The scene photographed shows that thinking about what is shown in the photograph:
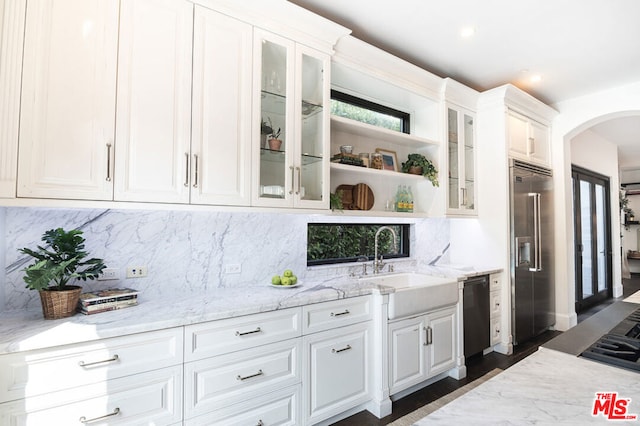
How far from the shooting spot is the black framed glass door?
522 cm

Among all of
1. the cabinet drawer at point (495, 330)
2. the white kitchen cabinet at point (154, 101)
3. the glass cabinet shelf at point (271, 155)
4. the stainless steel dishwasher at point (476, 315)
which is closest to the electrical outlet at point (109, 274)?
the white kitchen cabinet at point (154, 101)

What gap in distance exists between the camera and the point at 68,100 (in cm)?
159

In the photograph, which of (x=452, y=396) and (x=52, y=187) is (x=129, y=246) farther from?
(x=452, y=396)

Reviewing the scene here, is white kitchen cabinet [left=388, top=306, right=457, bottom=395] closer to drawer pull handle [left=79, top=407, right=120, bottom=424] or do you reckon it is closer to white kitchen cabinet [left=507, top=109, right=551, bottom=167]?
drawer pull handle [left=79, top=407, right=120, bottom=424]

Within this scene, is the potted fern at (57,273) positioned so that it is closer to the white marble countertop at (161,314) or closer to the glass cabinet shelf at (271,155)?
the white marble countertop at (161,314)

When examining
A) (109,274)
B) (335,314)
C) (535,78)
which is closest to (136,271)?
(109,274)

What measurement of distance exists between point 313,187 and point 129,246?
125 centimetres

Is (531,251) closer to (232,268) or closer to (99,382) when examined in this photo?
(232,268)

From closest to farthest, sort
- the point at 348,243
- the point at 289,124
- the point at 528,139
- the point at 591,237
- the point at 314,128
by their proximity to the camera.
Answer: the point at 289,124, the point at 314,128, the point at 348,243, the point at 528,139, the point at 591,237

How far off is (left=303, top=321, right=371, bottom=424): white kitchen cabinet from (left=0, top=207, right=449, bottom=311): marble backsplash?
2.13 ft

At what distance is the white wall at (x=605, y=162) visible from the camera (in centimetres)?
523

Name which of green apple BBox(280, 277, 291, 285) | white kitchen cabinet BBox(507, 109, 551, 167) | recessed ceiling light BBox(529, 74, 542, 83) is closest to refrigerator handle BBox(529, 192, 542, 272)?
white kitchen cabinet BBox(507, 109, 551, 167)

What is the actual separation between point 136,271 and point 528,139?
14.0 feet

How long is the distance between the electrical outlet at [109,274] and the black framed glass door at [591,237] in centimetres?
599
